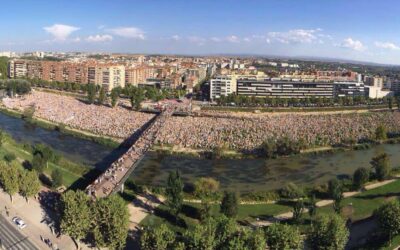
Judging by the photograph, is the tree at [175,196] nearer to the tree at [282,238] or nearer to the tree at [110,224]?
the tree at [110,224]

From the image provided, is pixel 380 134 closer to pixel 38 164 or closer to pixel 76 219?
pixel 38 164

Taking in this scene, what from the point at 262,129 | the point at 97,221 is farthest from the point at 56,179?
the point at 262,129

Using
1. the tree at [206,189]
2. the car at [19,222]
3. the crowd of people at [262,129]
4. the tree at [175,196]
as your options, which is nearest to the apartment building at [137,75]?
the crowd of people at [262,129]

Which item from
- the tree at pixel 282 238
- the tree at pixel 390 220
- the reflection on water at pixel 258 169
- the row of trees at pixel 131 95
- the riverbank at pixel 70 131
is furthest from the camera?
the row of trees at pixel 131 95

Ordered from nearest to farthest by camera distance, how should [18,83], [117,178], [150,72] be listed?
[117,178] < [18,83] < [150,72]

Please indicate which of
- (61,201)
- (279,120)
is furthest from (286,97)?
(61,201)

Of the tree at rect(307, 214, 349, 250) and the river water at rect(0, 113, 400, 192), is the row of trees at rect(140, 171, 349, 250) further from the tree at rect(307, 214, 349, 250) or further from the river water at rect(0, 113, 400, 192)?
the river water at rect(0, 113, 400, 192)

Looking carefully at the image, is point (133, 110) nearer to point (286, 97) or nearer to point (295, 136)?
point (295, 136)
